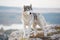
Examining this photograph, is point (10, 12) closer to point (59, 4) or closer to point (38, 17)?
point (38, 17)

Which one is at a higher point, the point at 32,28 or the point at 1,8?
the point at 1,8

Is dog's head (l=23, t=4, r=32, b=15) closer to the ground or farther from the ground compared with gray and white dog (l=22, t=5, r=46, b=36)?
farther from the ground

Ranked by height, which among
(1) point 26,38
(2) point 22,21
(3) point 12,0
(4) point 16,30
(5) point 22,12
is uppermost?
(3) point 12,0

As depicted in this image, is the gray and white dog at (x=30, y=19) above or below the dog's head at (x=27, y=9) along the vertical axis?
below

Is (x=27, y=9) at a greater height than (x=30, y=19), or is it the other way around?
(x=27, y=9)

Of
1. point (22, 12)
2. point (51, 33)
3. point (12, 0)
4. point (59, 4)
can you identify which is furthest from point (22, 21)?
point (59, 4)

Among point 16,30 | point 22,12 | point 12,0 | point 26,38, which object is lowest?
point 26,38

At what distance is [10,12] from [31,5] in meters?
0.35

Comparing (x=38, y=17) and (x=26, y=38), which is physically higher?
(x=38, y=17)

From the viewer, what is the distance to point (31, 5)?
1.85 metres

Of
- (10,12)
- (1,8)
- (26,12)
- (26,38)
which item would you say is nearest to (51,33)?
(26,38)

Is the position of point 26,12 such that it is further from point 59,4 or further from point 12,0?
point 59,4

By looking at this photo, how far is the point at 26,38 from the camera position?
181cm

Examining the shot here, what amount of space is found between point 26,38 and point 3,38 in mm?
355
